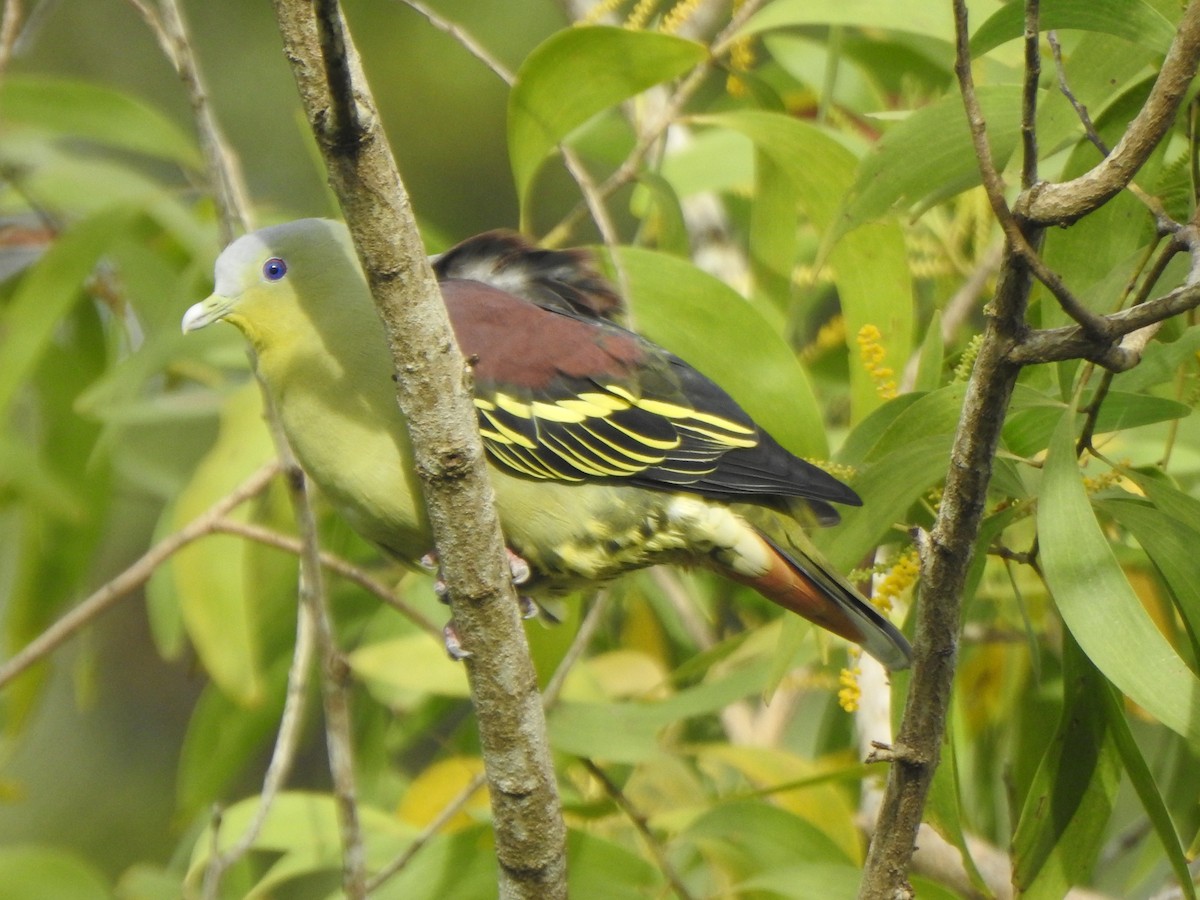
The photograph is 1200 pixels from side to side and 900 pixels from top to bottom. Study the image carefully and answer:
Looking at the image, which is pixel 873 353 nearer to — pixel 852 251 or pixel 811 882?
pixel 852 251

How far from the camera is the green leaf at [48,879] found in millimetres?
2686

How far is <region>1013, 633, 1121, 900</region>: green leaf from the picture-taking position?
6.47ft

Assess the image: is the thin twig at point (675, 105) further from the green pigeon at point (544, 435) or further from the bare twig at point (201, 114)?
the bare twig at point (201, 114)

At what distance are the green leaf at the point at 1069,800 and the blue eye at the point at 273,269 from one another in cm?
143

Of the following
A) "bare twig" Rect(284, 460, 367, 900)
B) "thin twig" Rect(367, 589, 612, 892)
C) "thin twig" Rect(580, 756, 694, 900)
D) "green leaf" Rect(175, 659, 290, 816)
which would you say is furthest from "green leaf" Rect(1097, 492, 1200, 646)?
"green leaf" Rect(175, 659, 290, 816)

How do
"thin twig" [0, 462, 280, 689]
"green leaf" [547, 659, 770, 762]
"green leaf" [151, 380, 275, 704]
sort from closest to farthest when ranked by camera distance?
"green leaf" [547, 659, 770, 762], "thin twig" [0, 462, 280, 689], "green leaf" [151, 380, 275, 704]

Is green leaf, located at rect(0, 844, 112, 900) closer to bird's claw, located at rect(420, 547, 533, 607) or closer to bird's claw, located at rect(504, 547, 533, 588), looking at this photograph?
bird's claw, located at rect(420, 547, 533, 607)

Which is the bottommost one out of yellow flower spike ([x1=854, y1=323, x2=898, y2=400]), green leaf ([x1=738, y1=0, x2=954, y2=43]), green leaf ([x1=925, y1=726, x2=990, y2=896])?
green leaf ([x1=925, y1=726, x2=990, y2=896])

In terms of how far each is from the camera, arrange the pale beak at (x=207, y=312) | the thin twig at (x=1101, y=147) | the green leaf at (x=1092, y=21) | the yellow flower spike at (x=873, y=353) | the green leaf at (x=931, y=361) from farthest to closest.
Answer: the pale beak at (x=207, y=312) → the green leaf at (x=931, y=361) → the yellow flower spike at (x=873, y=353) → the green leaf at (x=1092, y=21) → the thin twig at (x=1101, y=147)

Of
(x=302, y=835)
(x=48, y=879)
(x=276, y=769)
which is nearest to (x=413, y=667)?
(x=302, y=835)

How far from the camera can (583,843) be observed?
2406 millimetres

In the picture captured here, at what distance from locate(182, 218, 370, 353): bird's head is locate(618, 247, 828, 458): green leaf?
571 millimetres

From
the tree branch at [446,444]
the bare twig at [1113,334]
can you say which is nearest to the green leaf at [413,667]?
the tree branch at [446,444]

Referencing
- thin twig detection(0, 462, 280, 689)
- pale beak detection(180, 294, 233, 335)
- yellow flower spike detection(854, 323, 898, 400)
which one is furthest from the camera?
thin twig detection(0, 462, 280, 689)
